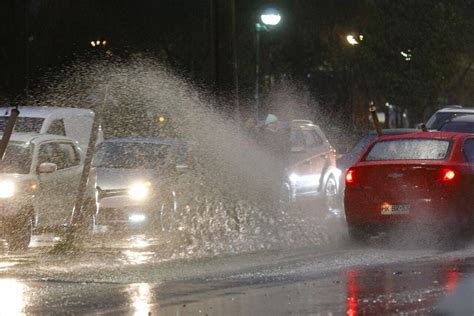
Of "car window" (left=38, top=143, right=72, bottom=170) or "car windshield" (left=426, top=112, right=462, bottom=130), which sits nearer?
"car window" (left=38, top=143, right=72, bottom=170)

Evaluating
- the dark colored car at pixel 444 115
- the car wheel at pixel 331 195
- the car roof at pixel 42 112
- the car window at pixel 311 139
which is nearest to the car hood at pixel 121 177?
the car roof at pixel 42 112

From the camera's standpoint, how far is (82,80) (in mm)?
37469

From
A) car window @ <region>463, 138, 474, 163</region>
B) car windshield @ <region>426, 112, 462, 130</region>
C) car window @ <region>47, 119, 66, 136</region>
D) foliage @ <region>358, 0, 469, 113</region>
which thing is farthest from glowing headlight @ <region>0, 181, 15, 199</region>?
foliage @ <region>358, 0, 469, 113</region>

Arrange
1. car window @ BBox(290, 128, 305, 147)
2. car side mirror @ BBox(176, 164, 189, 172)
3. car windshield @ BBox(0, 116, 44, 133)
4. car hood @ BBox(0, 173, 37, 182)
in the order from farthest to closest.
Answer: car window @ BBox(290, 128, 305, 147) < car windshield @ BBox(0, 116, 44, 133) < car side mirror @ BBox(176, 164, 189, 172) < car hood @ BBox(0, 173, 37, 182)

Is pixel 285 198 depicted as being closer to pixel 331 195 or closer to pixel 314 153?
pixel 314 153

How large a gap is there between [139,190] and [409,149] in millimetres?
3981

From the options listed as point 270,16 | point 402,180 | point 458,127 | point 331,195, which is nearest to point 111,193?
point 402,180

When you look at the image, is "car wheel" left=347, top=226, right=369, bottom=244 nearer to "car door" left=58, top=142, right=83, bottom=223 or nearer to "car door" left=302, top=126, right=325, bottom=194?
"car door" left=58, top=142, right=83, bottom=223

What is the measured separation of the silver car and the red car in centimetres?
298

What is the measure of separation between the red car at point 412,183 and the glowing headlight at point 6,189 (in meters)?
4.28

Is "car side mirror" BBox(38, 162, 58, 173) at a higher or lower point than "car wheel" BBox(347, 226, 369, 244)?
higher

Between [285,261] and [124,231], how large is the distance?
4036 millimetres

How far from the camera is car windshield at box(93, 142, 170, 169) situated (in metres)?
19.6

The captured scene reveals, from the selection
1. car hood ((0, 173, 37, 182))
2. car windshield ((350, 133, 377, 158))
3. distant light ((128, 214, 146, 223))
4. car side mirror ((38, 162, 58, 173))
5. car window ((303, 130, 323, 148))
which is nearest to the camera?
car hood ((0, 173, 37, 182))
